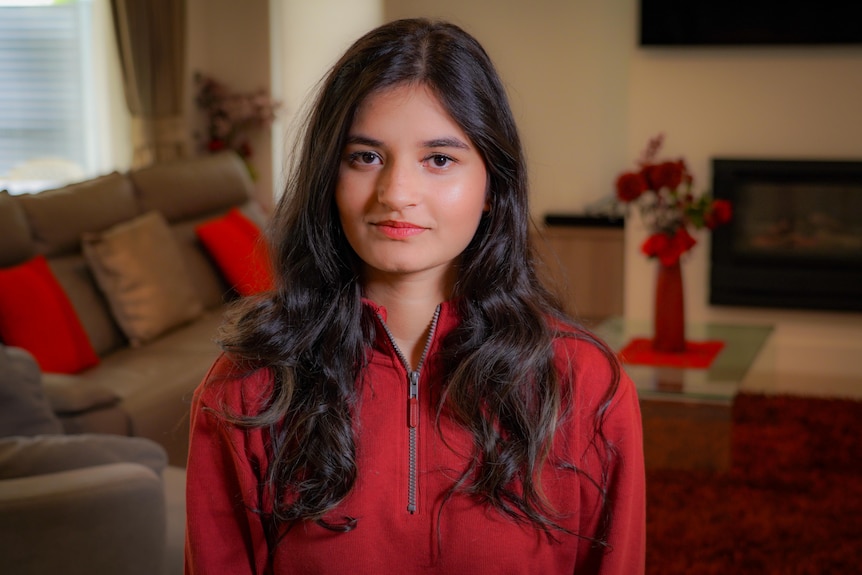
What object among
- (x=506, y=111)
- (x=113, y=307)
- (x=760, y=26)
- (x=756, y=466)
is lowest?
(x=756, y=466)

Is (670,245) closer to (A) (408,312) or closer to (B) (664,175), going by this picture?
(B) (664,175)

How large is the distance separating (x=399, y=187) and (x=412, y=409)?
0.79 feet

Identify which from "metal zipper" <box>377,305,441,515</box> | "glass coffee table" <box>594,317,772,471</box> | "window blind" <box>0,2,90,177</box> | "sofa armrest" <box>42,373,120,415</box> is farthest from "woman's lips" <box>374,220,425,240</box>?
"window blind" <box>0,2,90,177</box>

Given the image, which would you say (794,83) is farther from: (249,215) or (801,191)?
(249,215)

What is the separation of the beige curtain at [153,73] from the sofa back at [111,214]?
744 mm

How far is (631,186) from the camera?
11.9 ft

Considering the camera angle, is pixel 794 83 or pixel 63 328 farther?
pixel 794 83

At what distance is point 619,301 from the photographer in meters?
5.81

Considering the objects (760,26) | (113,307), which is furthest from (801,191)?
(113,307)

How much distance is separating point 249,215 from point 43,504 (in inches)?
127

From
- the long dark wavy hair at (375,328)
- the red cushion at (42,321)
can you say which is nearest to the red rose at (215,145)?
the red cushion at (42,321)

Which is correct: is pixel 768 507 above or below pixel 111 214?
below

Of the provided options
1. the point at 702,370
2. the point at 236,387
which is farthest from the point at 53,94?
the point at 236,387

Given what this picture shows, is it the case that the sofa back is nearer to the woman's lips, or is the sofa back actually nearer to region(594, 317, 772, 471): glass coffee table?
region(594, 317, 772, 471): glass coffee table
